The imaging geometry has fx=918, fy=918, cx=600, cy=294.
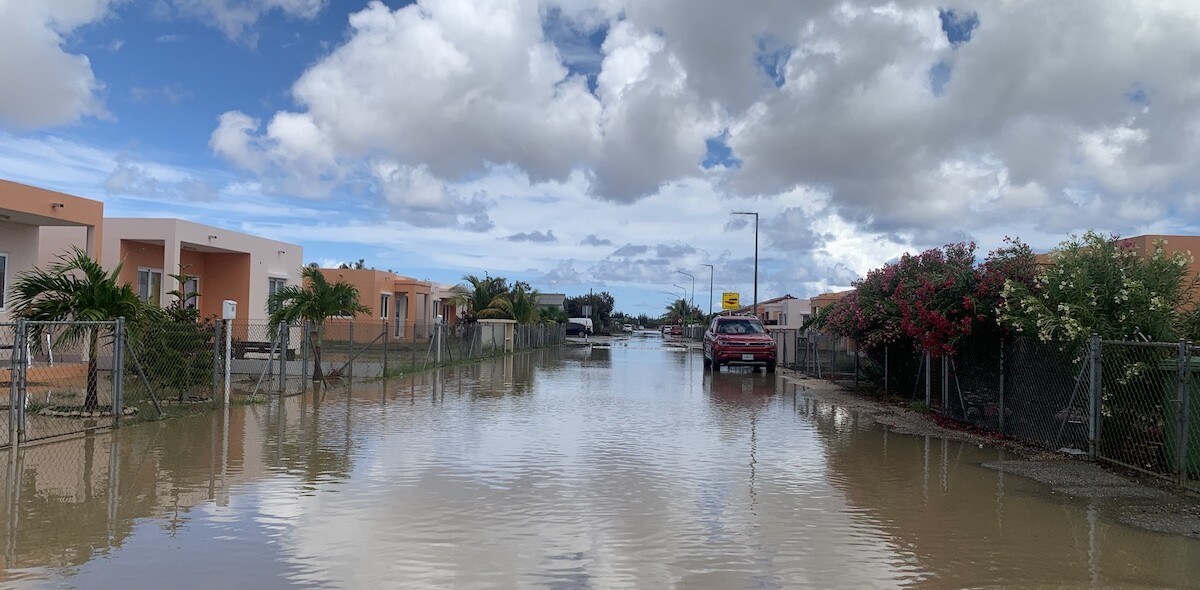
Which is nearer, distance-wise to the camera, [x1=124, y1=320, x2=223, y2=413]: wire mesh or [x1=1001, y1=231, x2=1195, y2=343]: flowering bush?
[x1=1001, y1=231, x2=1195, y2=343]: flowering bush

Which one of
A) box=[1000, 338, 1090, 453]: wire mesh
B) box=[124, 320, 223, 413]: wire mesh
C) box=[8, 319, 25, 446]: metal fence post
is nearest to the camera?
box=[8, 319, 25, 446]: metal fence post

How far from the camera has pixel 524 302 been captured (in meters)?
49.5

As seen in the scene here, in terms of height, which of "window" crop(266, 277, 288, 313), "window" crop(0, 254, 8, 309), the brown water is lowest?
the brown water

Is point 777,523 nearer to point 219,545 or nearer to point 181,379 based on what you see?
point 219,545

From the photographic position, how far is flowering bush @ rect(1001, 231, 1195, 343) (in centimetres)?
1184

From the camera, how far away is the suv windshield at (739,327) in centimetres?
3039

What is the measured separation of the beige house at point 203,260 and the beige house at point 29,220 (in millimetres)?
4041

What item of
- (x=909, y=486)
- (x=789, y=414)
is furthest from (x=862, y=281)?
(x=909, y=486)

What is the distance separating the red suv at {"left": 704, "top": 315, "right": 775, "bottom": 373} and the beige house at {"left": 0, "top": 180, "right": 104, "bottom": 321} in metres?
18.0

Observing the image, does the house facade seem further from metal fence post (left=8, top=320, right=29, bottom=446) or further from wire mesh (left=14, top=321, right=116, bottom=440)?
metal fence post (left=8, top=320, right=29, bottom=446)

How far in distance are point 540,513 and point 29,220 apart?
58.2 ft

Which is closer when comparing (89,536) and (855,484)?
(89,536)

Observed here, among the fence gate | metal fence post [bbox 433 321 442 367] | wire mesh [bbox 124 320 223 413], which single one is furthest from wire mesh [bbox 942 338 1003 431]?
metal fence post [bbox 433 321 442 367]

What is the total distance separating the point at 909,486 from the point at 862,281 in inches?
457
